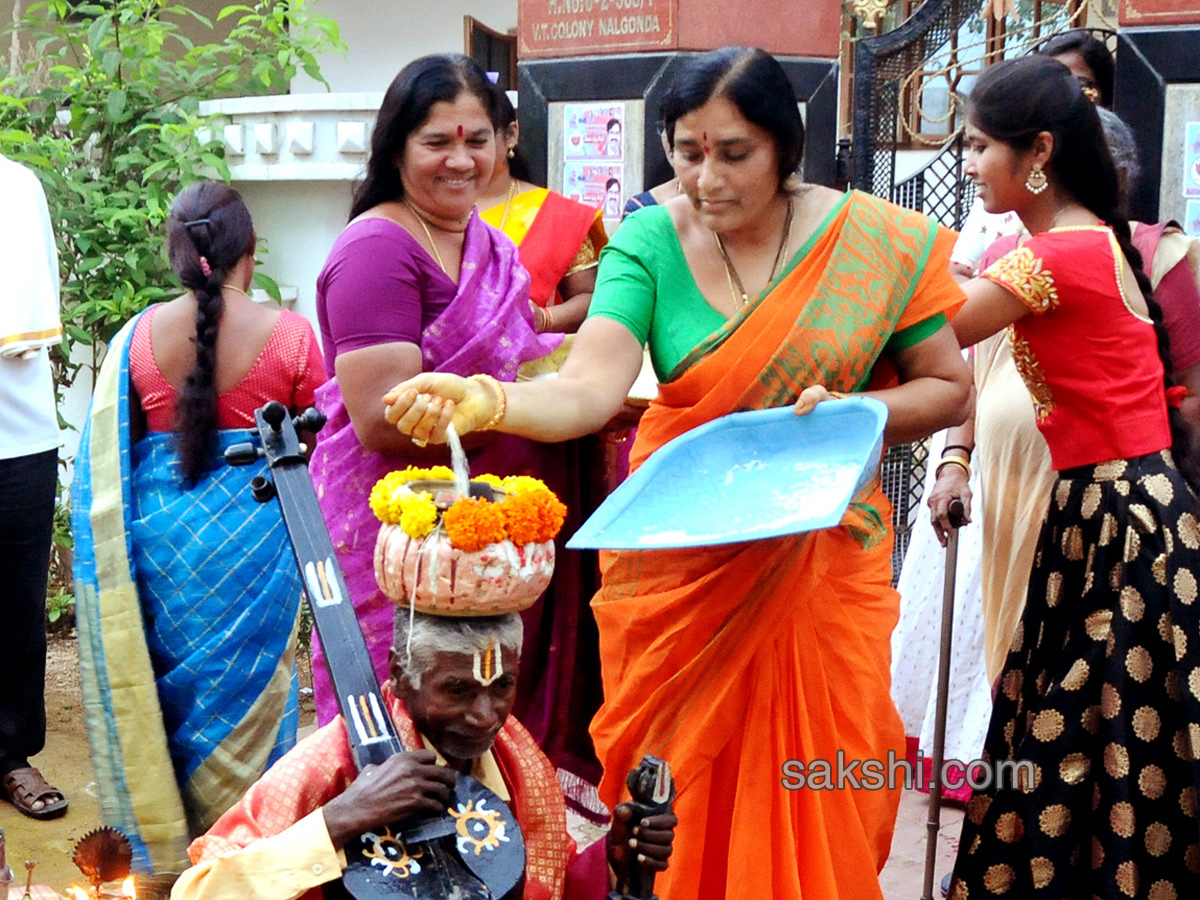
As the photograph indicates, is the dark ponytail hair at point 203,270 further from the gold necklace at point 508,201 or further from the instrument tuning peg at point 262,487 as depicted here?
the instrument tuning peg at point 262,487

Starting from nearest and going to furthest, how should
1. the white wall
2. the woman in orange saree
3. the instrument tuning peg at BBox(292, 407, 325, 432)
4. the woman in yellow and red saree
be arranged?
the instrument tuning peg at BBox(292, 407, 325, 432) < the woman in orange saree < the woman in yellow and red saree < the white wall

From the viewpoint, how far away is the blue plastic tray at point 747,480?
244 centimetres

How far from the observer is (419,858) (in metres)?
1.91

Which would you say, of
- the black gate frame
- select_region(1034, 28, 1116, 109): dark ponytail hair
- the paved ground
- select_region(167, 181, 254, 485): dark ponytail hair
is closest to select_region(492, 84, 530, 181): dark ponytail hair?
select_region(167, 181, 254, 485): dark ponytail hair

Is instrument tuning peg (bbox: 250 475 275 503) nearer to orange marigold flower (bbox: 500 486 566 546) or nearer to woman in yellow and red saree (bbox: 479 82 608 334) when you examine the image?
orange marigold flower (bbox: 500 486 566 546)

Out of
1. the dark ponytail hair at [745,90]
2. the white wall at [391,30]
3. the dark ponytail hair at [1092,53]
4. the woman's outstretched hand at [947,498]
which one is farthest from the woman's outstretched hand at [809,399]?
the white wall at [391,30]

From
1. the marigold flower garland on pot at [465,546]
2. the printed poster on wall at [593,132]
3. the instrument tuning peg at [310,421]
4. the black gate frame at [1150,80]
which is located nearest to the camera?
the marigold flower garland on pot at [465,546]

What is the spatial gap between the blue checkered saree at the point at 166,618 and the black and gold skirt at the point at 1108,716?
2089mm

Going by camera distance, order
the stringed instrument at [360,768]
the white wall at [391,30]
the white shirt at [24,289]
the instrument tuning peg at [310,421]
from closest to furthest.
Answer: the stringed instrument at [360,768] < the instrument tuning peg at [310,421] < the white shirt at [24,289] < the white wall at [391,30]

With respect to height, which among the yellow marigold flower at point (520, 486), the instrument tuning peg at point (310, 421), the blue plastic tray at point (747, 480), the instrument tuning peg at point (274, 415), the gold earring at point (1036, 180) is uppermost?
the gold earring at point (1036, 180)

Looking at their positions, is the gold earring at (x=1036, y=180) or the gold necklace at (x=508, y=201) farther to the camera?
the gold necklace at (x=508, y=201)

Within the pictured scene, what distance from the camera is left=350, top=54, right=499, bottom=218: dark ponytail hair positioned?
3082mm

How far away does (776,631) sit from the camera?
9.14 ft

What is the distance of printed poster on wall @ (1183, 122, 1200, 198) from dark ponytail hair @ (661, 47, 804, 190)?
240 centimetres
